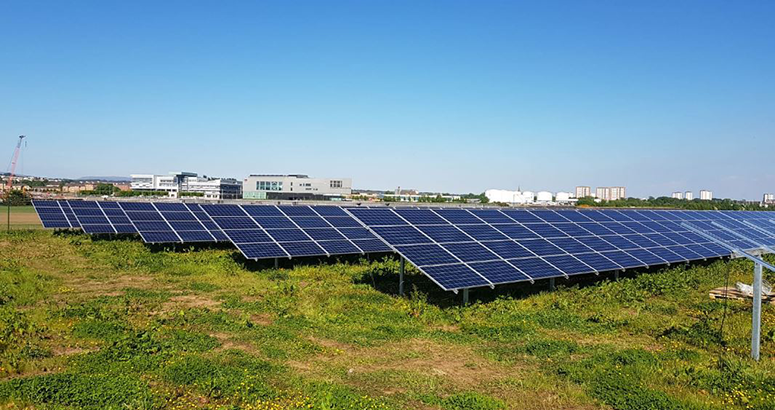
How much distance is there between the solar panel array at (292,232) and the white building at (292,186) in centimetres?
9886

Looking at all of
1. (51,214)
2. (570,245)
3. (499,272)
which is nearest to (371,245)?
(570,245)

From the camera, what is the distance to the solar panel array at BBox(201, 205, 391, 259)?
1090 inches

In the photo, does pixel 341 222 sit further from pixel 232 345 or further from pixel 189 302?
pixel 232 345

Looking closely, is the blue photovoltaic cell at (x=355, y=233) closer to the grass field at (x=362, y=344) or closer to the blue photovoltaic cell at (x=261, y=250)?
the blue photovoltaic cell at (x=261, y=250)

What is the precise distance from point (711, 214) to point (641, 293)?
104ft

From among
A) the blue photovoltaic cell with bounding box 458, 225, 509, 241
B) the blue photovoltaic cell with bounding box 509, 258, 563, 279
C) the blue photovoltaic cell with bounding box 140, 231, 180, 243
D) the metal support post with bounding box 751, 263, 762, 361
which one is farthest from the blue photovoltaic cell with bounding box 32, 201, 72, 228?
the metal support post with bounding box 751, 263, 762, 361

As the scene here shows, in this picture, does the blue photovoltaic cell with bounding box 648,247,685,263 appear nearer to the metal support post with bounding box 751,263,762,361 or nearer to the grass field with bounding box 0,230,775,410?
the grass field with bounding box 0,230,775,410

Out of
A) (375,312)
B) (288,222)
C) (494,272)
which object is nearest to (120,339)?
(375,312)

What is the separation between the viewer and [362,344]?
14.6 m

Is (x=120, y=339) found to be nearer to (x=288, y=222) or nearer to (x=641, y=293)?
(x=288, y=222)

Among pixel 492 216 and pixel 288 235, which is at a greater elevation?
pixel 492 216

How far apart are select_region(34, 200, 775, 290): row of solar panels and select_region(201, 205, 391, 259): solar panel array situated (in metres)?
0.06

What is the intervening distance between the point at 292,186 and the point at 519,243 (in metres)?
120

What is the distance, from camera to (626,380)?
38.7 feet
